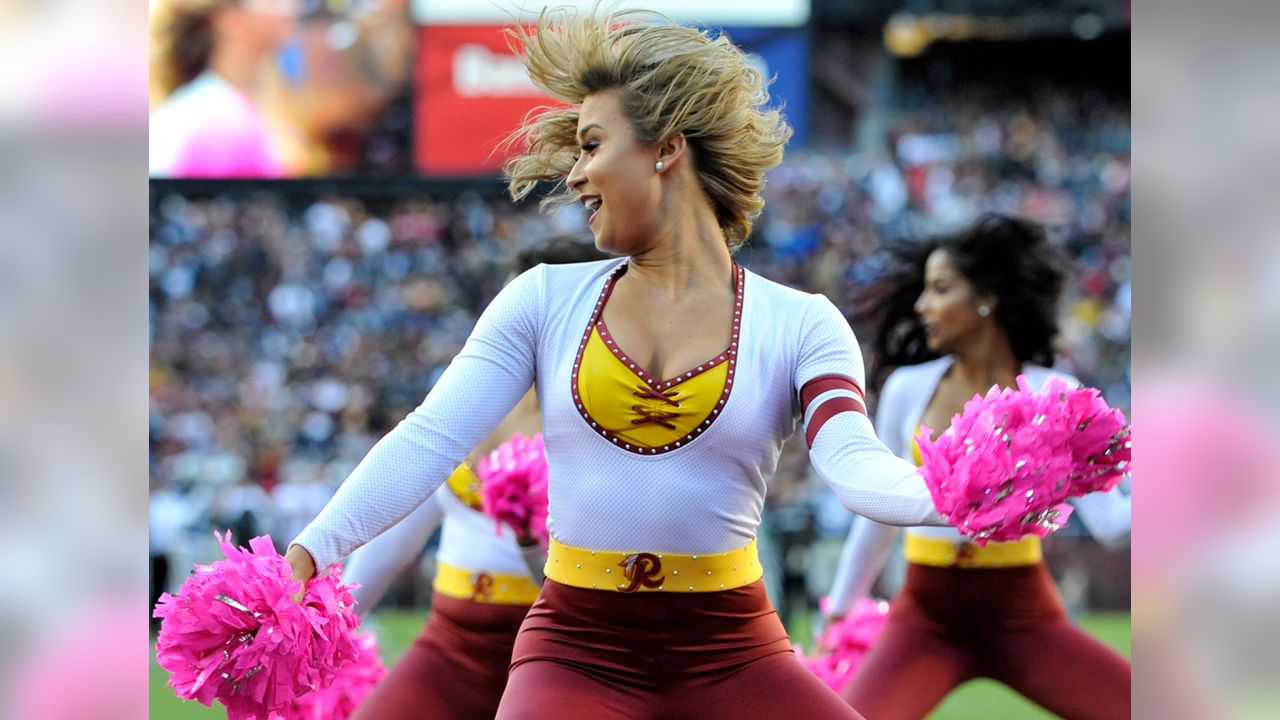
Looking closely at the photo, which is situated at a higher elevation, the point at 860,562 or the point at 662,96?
the point at 662,96

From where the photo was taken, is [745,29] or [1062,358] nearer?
[1062,358]

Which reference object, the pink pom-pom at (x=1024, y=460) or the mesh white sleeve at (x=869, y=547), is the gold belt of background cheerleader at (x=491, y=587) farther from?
the pink pom-pom at (x=1024, y=460)

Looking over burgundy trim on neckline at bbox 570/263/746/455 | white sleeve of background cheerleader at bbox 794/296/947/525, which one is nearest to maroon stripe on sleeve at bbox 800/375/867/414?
white sleeve of background cheerleader at bbox 794/296/947/525

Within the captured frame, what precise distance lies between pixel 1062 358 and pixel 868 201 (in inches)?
490

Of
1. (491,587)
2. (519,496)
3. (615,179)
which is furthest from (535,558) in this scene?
(615,179)

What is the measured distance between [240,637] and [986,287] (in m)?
3.41

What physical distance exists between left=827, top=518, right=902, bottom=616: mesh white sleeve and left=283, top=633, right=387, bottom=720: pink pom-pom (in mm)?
1493

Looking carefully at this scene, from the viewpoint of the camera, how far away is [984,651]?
4676 millimetres

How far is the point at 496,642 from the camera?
415 centimetres

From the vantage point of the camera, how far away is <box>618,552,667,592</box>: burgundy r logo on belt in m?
2.80

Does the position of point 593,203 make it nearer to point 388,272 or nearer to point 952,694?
point 952,694

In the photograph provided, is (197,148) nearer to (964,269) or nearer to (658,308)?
(964,269)

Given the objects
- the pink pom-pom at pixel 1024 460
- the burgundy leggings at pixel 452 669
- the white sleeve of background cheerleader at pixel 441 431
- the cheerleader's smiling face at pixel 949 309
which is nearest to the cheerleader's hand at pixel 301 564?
the white sleeve of background cheerleader at pixel 441 431
